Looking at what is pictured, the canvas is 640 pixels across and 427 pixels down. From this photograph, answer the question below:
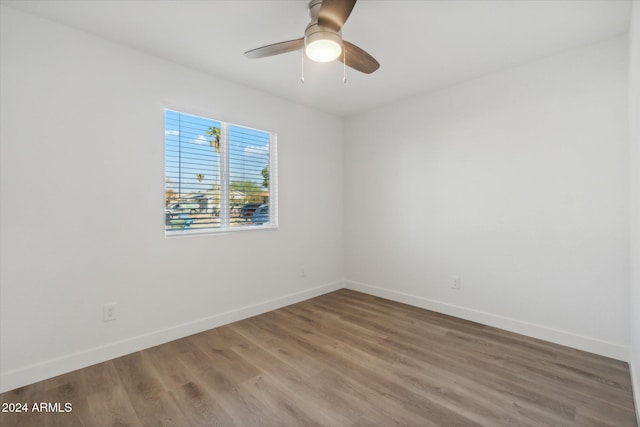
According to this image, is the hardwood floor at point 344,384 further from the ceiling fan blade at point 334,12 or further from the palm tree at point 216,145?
the ceiling fan blade at point 334,12

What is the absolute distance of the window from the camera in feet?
8.65

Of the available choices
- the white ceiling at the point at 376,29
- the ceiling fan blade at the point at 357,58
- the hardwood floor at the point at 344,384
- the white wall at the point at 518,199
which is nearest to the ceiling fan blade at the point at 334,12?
the ceiling fan blade at the point at 357,58

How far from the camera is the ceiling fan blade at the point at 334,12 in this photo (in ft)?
4.89

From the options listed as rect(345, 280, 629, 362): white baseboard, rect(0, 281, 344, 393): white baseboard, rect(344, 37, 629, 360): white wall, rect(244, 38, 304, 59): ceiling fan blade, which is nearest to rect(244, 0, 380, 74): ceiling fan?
rect(244, 38, 304, 59): ceiling fan blade

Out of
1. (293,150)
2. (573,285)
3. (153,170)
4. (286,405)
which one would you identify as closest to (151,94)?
(153,170)

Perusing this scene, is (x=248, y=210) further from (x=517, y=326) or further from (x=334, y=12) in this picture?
(x=517, y=326)

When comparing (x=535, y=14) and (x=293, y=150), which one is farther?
(x=293, y=150)

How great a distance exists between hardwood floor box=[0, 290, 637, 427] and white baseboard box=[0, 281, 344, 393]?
0.06 m

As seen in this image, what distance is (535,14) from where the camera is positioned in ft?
6.41

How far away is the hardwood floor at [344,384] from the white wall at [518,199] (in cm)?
36

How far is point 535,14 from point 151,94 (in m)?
2.93

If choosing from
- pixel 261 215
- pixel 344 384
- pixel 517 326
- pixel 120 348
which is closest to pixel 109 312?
pixel 120 348

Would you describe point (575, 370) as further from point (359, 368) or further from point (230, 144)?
point (230, 144)

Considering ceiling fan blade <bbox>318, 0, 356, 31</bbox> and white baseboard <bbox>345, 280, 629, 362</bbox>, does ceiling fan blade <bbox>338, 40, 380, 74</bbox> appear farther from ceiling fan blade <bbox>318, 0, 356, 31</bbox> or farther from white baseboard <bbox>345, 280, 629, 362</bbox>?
white baseboard <bbox>345, 280, 629, 362</bbox>
